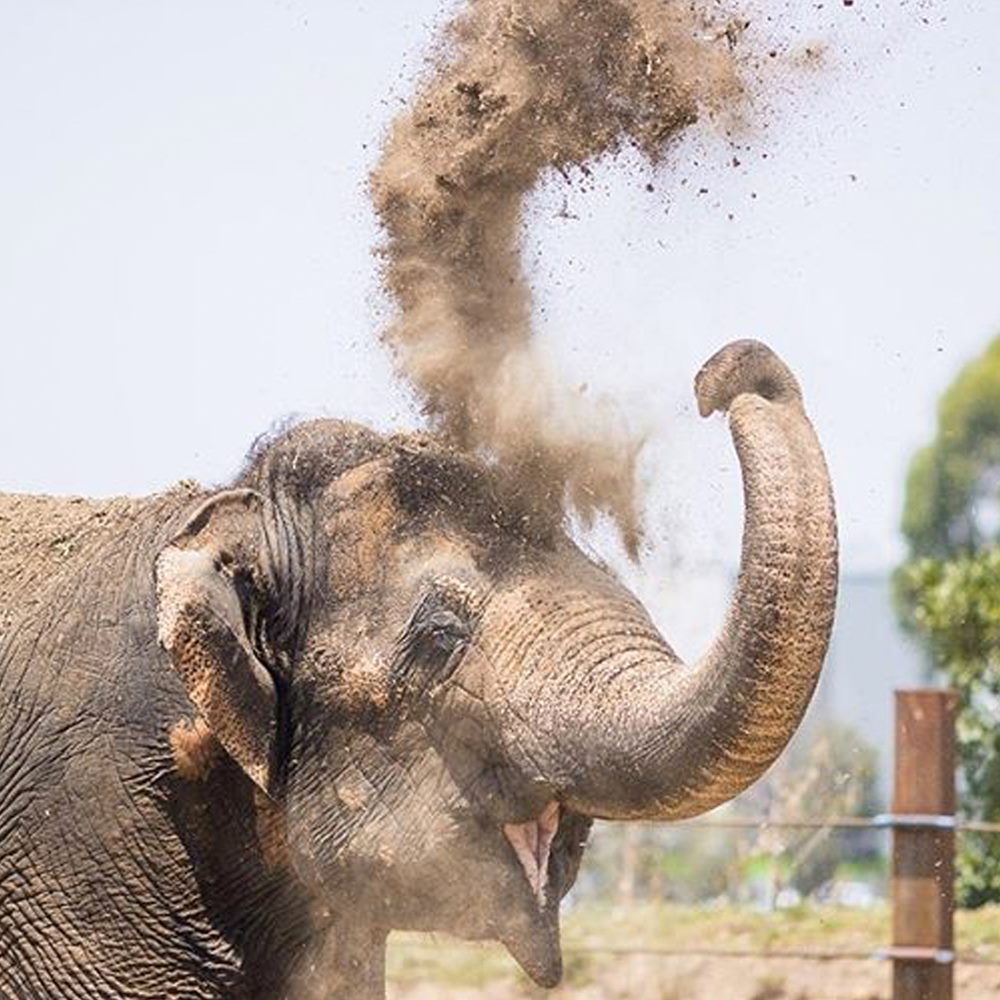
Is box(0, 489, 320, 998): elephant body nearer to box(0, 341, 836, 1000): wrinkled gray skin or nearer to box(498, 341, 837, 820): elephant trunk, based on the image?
box(0, 341, 836, 1000): wrinkled gray skin

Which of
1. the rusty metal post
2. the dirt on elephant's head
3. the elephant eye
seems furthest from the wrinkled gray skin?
the rusty metal post

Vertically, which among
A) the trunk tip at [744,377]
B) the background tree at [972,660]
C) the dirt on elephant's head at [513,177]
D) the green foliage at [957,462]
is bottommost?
the trunk tip at [744,377]

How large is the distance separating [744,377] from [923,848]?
16.9ft

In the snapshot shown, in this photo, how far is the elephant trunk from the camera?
17.8ft

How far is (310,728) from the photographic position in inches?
260

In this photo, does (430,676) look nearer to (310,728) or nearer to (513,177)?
(310,728)

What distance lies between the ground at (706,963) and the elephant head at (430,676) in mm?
5627

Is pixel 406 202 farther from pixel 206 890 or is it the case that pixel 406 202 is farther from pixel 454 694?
pixel 206 890

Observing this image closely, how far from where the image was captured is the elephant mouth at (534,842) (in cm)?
623

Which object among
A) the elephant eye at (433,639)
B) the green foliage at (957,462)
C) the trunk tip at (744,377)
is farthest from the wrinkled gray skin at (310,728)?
the green foliage at (957,462)

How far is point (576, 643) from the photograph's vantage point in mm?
6203

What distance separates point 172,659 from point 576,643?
0.97 m

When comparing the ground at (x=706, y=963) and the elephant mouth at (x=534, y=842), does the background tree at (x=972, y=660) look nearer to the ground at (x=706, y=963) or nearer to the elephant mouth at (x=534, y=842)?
Result: the ground at (x=706, y=963)

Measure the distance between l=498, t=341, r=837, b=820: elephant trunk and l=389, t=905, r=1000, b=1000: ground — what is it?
5.98m
